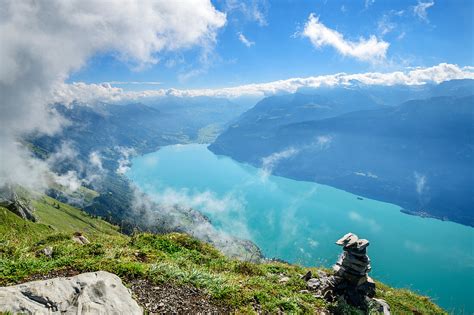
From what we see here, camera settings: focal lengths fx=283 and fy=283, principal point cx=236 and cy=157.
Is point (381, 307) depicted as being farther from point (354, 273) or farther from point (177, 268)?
point (177, 268)

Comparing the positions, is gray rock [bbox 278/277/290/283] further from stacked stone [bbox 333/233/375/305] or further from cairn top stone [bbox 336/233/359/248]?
cairn top stone [bbox 336/233/359/248]

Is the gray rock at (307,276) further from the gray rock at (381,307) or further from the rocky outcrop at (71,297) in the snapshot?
the rocky outcrop at (71,297)

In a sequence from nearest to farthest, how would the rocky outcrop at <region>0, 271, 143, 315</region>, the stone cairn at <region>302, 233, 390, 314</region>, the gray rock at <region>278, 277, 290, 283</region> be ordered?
A: the rocky outcrop at <region>0, 271, 143, 315</region> → the stone cairn at <region>302, 233, 390, 314</region> → the gray rock at <region>278, 277, 290, 283</region>

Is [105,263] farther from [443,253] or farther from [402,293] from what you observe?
[443,253]

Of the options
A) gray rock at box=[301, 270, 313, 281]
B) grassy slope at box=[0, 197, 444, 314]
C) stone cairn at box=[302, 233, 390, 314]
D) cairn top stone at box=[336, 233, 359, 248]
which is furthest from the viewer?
gray rock at box=[301, 270, 313, 281]

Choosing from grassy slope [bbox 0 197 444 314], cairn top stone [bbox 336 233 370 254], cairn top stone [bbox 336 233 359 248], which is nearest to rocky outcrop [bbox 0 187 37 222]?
grassy slope [bbox 0 197 444 314]

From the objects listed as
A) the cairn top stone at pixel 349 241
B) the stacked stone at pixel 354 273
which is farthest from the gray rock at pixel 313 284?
the cairn top stone at pixel 349 241
